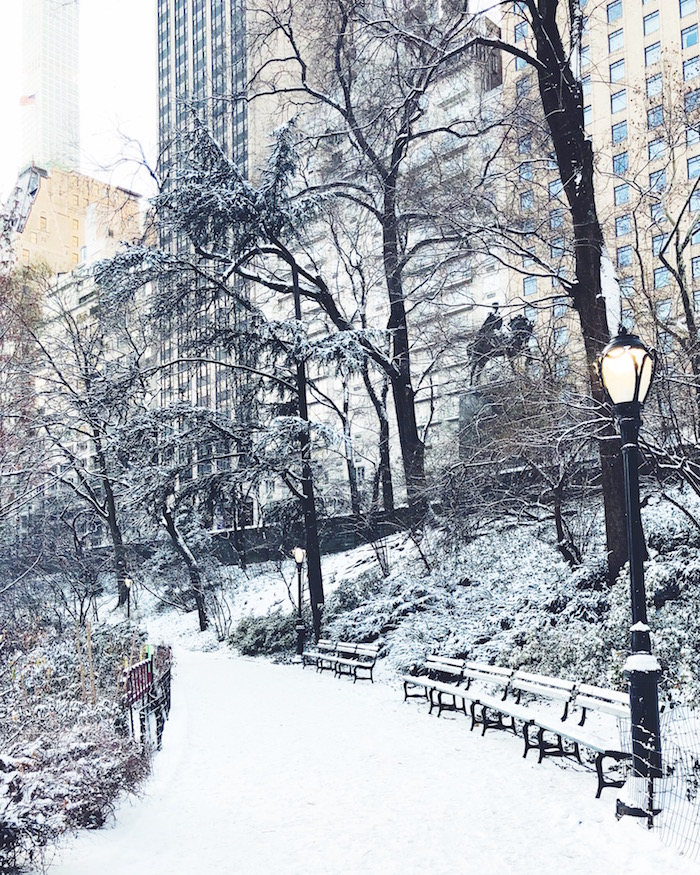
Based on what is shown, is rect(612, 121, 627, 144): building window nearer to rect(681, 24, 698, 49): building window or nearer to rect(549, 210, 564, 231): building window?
rect(681, 24, 698, 49): building window

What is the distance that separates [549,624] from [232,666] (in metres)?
10.2

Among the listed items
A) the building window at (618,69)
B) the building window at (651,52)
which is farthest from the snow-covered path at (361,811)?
the building window at (618,69)

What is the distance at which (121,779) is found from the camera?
7133mm

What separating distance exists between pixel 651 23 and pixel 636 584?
62619 millimetres

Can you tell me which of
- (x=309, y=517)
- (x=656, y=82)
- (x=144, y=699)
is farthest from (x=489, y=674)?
(x=656, y=82)

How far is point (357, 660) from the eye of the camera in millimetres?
18203

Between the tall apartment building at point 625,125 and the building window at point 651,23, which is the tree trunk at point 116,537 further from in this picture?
the building window at point 651,23

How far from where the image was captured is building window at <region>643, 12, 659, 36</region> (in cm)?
5838

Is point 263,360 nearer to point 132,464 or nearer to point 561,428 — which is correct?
point 132,464

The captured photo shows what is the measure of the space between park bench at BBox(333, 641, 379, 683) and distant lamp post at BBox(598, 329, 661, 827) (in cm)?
1006

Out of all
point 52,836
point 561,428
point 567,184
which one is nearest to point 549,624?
point 561,428

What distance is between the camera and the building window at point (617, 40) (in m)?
60.6

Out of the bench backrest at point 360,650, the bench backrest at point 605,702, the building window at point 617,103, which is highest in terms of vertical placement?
the building window at point 617,103

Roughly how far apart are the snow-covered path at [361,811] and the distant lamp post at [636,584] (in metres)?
0.45
